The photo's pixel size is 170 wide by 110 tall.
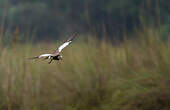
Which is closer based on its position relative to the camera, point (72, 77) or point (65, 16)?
point (72, 77)

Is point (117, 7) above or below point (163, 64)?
above

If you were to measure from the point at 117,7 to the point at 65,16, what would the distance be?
2.57m

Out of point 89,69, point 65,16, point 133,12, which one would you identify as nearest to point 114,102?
point 89,69

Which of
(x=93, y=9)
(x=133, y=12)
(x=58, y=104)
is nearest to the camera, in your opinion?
(x=58, y=104)

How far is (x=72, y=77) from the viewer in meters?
4.12

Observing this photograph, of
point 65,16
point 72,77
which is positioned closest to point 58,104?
point 72,77

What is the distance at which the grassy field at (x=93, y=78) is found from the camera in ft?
11.3

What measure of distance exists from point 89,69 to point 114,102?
2.10ft

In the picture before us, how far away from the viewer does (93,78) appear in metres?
3.99

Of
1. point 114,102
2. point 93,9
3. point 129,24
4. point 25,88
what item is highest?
point 93,9

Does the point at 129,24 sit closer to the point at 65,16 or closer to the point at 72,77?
the point at 65,16

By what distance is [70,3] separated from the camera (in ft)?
50.4

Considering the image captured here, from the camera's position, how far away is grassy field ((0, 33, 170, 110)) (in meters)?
3.44

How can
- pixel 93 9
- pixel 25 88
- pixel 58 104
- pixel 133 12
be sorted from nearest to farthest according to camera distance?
pixel 25 88 → pixel 58 104 → pixel 133 12 → pixel 93 9
